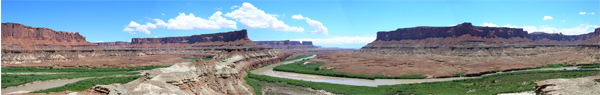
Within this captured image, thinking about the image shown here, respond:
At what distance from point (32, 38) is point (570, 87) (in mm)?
116905

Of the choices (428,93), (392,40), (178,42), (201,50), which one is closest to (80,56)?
(201,50)

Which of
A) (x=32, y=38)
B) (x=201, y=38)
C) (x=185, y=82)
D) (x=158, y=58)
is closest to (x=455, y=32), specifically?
(x=185, y=82)

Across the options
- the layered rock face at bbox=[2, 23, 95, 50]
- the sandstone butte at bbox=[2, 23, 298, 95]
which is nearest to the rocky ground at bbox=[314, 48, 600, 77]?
the sandstone butte at bbox=[2, 23, 298, 95]

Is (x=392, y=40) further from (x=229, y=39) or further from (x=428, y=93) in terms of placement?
(x=428, y=93)

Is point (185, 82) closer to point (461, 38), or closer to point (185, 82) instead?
point (185, 82)

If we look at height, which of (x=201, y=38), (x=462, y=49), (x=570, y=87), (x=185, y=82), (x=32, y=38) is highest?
(x=201, y=38)

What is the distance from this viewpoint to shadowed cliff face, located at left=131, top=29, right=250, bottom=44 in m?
136

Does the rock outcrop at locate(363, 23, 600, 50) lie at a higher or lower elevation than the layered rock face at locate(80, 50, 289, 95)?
higher

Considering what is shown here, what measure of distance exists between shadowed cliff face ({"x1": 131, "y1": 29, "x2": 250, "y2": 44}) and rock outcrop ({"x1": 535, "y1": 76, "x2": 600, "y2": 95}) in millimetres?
119290

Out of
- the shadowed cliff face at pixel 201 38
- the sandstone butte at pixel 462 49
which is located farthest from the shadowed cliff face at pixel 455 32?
the shadowed cliff face at pixel 201 38

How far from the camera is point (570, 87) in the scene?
19859 mm

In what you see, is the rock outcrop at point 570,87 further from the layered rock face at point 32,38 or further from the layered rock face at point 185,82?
the layered rock face at point 32,38

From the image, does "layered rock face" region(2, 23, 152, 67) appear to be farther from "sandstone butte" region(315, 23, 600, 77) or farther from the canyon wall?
"sandstone butte" region(315, 23, 600, 77)

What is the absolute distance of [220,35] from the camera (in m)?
151
